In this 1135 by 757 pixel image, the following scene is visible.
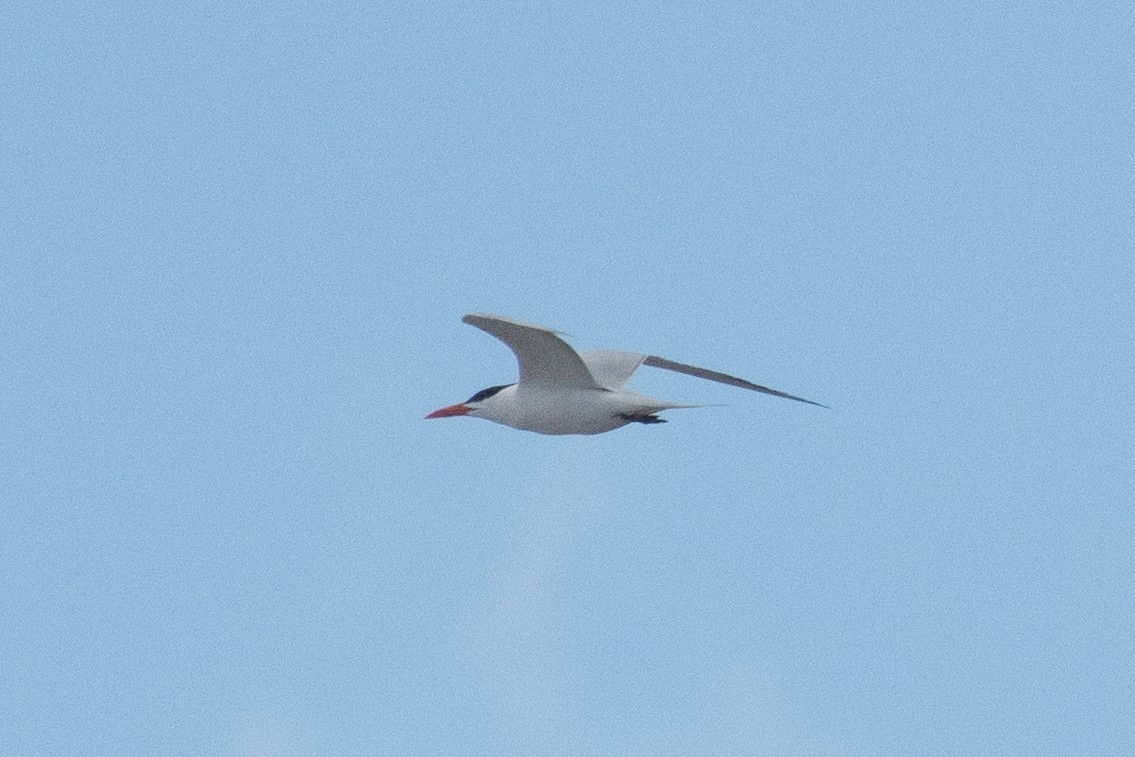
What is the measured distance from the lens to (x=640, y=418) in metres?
22.5

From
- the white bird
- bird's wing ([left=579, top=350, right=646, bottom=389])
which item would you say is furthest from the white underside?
bird's wing ([left=579, top=350, right=646, bottom=389])

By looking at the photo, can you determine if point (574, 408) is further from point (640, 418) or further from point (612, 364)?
point (612, 364)

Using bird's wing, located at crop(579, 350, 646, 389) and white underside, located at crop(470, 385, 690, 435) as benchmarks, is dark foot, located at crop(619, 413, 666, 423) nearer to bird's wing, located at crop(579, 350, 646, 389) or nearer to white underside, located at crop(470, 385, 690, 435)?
white underside, located at crop(470, 385, 690, 435)

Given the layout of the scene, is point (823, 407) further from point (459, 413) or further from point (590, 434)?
point (459, 413)

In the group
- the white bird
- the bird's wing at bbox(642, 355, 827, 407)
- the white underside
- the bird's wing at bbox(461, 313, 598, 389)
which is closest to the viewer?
the bird's wing at bbox(461, 313, 598, 389)

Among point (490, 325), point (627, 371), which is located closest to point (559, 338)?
point (490, 325)

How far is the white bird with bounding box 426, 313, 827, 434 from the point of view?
21734 millimetres

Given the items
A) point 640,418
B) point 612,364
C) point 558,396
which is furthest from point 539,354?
point 612,364

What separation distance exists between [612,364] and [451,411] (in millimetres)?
1929

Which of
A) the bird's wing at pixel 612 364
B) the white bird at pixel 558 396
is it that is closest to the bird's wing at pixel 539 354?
the white bird at pixel 558 396

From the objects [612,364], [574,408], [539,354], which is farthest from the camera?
[612,364]

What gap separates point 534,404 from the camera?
22.7 metres

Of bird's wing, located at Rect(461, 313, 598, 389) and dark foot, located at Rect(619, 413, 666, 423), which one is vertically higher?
bird's wing, located at Rect(461, 313, 598, 389)

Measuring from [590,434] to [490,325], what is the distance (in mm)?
2534
